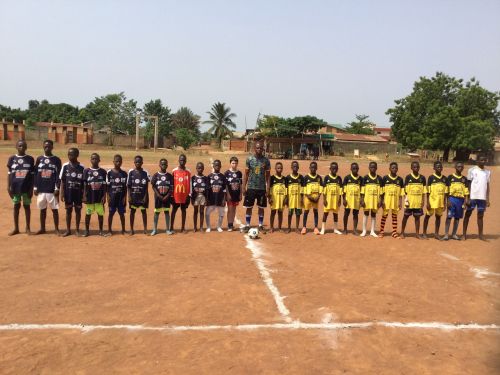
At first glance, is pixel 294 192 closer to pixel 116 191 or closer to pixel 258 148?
pixel 258 148

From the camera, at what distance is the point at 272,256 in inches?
281

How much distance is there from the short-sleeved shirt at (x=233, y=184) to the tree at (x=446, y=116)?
36523mm

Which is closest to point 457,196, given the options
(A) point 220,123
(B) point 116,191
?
(B) point 116,191

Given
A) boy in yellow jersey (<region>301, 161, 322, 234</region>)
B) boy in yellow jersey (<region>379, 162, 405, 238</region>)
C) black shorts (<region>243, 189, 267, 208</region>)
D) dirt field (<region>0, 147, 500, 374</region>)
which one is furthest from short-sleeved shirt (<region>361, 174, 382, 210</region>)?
black shorts (<region>243, 189, 267, 208</region>)

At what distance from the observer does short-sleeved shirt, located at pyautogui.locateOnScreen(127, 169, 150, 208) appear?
8.31m

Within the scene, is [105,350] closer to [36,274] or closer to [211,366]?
[211,366]

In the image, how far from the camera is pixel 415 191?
868cm

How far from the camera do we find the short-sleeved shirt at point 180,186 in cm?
850

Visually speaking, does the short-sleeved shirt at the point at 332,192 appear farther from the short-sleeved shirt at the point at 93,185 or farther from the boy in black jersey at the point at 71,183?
the boy in black jersey at the point at 71,183

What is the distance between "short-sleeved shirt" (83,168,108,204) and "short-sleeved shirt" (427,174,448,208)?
22.1 ft

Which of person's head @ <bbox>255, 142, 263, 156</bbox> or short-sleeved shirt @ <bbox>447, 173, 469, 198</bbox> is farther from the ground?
person's head @ <bbox>255, 142, 263, 156</bbox>

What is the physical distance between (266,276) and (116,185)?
3821 mm

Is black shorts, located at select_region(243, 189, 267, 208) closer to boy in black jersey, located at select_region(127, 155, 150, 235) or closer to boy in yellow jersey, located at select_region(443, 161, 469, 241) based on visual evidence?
boy in black jersey, located at select_region(127, 155, 150, 235)

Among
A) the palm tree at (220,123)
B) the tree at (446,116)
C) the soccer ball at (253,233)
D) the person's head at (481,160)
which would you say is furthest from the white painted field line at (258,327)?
the palm tree at (220,123)
